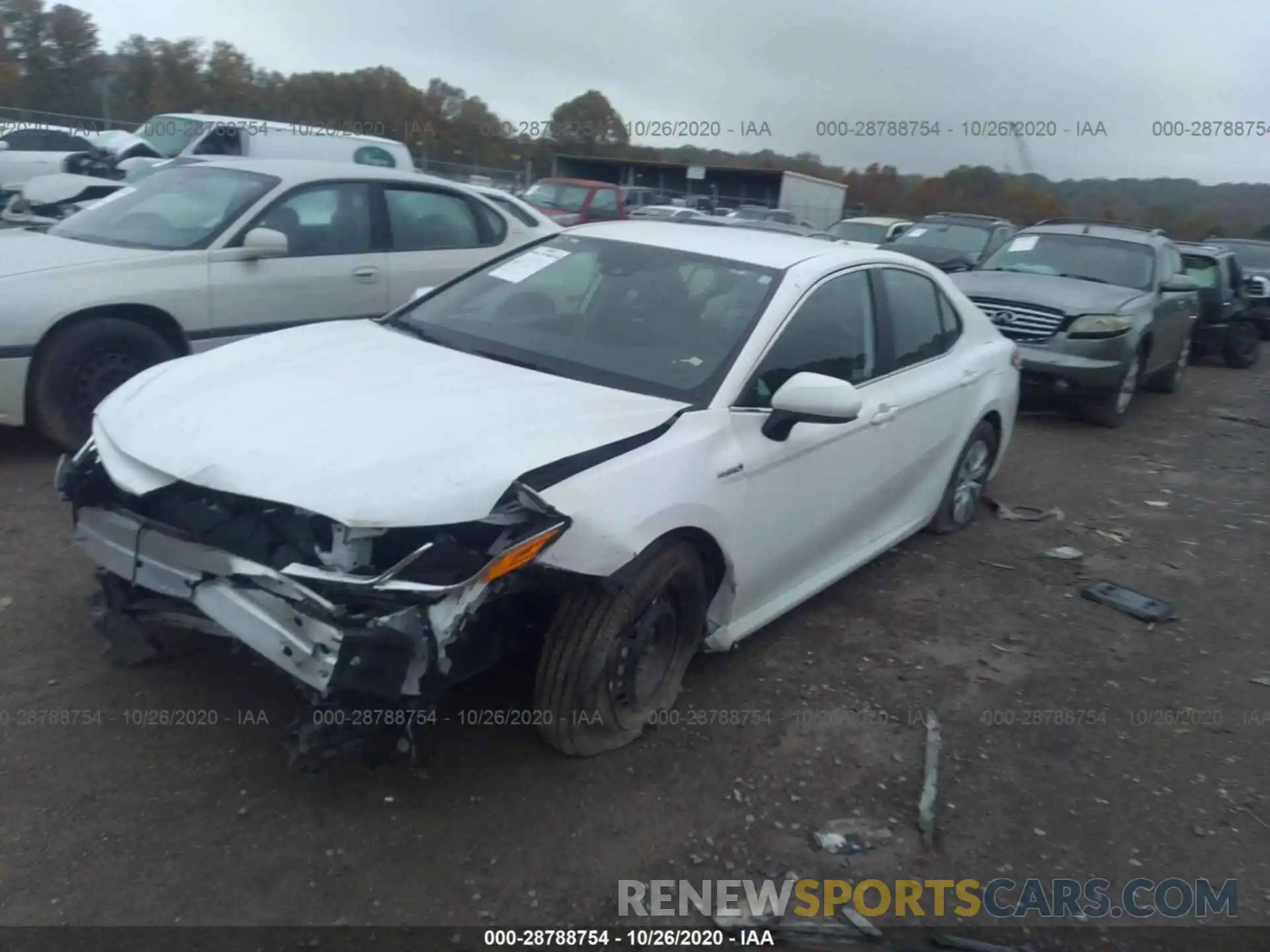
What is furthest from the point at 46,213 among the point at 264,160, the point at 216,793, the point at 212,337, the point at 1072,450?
the point at 1072,450

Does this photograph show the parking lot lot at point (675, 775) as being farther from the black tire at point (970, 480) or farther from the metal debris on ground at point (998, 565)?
the black tire at point (970, 480)

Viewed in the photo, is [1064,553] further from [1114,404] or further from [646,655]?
[1114,404]

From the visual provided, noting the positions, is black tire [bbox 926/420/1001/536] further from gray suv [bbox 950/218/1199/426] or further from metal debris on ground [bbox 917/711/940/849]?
gray suv [bbox 950/218/1199/426]

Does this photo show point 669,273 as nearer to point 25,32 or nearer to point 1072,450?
point 1072,450

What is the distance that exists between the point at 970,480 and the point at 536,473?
3.55 m

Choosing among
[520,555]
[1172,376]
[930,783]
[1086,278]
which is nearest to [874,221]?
[1172,376]

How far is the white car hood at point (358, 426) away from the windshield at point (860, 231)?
1464cm

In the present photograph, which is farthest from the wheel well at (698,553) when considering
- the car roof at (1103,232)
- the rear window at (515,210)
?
the car roof at (1103,232)

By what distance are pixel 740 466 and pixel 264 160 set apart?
4.78 meters

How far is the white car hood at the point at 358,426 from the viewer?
116 inches

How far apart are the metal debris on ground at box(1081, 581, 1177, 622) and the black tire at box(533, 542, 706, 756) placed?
2628 mm

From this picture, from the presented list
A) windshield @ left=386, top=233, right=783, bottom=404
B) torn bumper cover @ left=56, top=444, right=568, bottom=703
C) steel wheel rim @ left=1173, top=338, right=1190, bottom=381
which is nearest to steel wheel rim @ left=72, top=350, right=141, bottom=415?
windshield @ left=386, top=233, right=783, bottom=404

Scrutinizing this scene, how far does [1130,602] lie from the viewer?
17.5 feet

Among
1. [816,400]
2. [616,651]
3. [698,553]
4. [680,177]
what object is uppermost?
[816,400]
